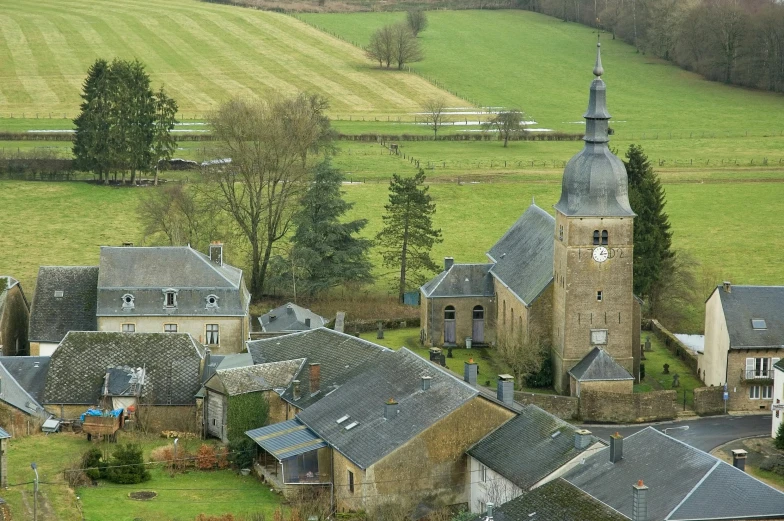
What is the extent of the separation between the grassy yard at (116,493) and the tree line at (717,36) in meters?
102

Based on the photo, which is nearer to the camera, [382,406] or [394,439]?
[394,439]

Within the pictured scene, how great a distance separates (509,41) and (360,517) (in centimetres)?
12946

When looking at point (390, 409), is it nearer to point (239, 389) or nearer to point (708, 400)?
point (239, 389)

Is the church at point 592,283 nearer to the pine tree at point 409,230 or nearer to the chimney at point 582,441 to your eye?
the pine tree at point 409,230

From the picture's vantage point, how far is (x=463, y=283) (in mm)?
80875

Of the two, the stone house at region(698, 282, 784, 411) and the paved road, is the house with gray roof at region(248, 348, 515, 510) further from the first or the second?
the stone house at region(698, 282, 784, 411)

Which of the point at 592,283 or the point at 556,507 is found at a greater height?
the point at 592,283

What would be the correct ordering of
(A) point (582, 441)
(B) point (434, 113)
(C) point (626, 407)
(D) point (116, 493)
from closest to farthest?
(A) point (582, 441) → (D) point (116, 493) → (C) point (626, 407) → (B) point (434, 113)

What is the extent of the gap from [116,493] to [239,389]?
9600mm

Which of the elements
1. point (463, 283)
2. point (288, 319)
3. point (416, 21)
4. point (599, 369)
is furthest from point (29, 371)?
point (416, 21)

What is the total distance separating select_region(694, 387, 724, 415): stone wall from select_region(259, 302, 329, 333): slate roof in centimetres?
2119

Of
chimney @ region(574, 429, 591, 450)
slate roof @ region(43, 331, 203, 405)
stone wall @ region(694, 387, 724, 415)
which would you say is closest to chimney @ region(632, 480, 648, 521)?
chimney @ region(574, 429, 591, 450)

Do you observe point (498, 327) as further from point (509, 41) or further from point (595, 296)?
point (509, 41)

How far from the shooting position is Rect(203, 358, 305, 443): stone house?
6366 centimetres
